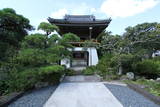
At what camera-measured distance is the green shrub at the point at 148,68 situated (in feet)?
31.3

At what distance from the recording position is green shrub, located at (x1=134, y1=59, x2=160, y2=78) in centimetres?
953

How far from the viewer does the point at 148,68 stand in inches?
380

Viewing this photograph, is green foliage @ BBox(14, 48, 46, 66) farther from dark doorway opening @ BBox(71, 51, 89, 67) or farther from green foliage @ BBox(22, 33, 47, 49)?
dark doorway opening @ BBox(71, 51, 89, 67)

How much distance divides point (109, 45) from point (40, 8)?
586 centimetres

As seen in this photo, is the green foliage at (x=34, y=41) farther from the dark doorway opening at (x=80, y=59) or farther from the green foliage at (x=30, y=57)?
the dark doorway opening at (x=80, y=59)

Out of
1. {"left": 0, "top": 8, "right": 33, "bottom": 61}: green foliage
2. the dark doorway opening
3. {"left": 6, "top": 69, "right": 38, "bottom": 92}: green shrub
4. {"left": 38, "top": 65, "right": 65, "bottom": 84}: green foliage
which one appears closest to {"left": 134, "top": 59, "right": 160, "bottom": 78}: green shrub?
{"left": 38, "top": 65, "right": 65, "bottom": 84}: green foliage

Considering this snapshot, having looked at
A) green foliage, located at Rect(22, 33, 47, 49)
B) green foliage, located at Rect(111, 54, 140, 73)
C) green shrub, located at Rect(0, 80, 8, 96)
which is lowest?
green shrub, located at Rect(0, 80, 8, 96)

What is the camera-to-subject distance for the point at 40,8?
10.2 metres

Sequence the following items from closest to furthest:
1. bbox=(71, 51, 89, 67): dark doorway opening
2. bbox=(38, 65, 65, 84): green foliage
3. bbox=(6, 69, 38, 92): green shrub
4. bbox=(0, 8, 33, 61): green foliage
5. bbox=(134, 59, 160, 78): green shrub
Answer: bbox=(0, 8, 33, 61): green foliage
bbox=(6, 69, 38, 92): green shrub
bbox=(38, 65, 65, 84): green foliage
bbox=(134, 59, 160, 78): green shrub
bbox=(71, 51, 89, 67): dark doorway opening

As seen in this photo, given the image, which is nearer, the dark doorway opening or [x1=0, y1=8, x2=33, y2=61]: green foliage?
[x1=0, y1=8, x2=33, y2=61]: green foliage

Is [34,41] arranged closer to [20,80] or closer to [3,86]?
[20,80]

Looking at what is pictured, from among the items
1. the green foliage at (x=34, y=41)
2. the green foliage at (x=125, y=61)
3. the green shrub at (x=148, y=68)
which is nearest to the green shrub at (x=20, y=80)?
the green foliage at (x=34, y=41)

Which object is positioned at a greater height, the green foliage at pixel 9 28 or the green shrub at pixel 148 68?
the green foliage at pixel 9 28

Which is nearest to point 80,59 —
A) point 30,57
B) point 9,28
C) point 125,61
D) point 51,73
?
point 125,61
